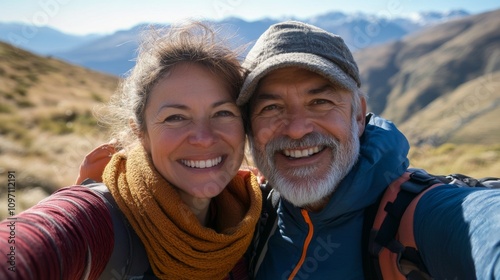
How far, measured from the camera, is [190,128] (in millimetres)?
2873

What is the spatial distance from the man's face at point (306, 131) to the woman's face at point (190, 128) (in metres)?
0.36

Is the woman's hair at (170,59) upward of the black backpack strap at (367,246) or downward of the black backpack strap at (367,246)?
upward

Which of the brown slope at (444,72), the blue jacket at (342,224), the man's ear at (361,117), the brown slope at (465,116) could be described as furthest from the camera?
the brown slope at (444,72)

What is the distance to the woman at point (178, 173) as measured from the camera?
247cm

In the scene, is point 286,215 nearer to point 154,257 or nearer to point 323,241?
point 323,241

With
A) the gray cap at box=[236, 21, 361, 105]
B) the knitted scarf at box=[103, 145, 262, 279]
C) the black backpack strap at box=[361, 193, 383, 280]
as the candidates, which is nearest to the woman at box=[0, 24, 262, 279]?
the knitted scarf at box=[103, 145, 262, 279]

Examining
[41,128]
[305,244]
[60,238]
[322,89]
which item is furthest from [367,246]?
[41,128]

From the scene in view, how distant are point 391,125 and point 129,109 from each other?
2.21 metres

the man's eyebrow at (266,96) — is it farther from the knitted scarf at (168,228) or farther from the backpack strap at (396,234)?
the backpack strap at (396,234)

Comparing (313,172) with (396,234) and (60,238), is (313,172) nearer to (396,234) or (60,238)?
(396,234)

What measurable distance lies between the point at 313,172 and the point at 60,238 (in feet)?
6.04

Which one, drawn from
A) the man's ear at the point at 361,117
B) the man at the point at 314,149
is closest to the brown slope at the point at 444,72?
the man's ear at the point at 361,117

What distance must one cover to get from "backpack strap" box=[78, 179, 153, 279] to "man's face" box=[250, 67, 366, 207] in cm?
118

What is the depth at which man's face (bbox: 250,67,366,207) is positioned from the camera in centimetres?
293
